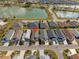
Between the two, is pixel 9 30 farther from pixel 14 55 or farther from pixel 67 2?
pixel 67 2

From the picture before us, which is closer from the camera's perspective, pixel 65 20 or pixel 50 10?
pixel 65 20

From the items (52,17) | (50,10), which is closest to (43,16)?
(52,17)

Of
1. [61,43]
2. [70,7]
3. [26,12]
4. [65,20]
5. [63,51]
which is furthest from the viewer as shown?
[70,7]

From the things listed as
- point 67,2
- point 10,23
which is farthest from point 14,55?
point 67,2

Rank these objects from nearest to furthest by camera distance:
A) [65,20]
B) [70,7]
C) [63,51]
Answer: [63,51] → [65,20] → [70,7]

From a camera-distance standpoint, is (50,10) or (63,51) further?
(50,10)

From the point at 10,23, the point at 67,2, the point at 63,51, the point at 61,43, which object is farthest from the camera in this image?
the point at 67,2

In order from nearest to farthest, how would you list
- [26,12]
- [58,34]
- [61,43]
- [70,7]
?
[61,43]
[58,34]
[26,12]
[70,7]

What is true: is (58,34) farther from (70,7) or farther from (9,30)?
(70,7)
